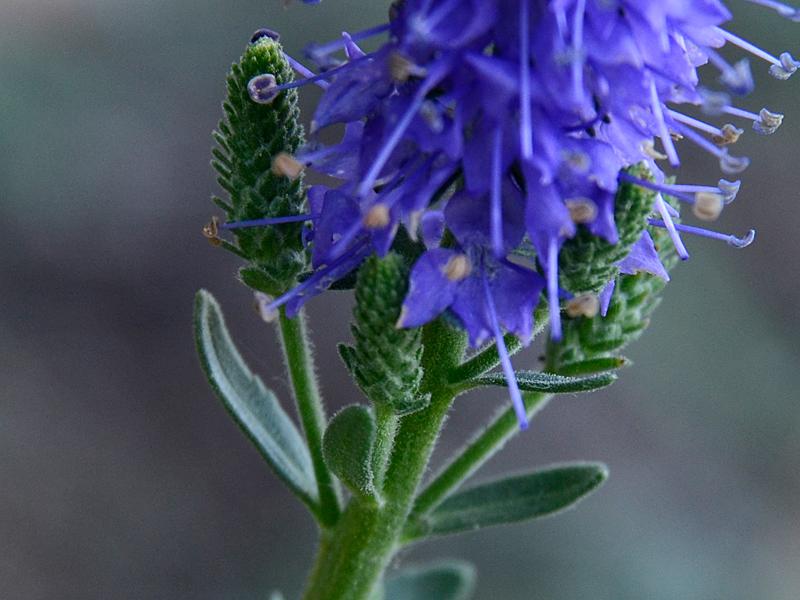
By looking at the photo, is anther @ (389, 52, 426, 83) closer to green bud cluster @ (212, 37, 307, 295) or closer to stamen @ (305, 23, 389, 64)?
stamen @ (305, 23, 389, 64)

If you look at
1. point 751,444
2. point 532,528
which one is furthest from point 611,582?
point 751,444

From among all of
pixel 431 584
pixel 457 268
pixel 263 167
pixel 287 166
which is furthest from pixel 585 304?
pixel 431 584

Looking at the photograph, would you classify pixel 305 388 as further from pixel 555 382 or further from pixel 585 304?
pixel 585 304

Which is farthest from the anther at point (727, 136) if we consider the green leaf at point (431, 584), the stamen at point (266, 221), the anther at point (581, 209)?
the green leaf at point (431, 584)

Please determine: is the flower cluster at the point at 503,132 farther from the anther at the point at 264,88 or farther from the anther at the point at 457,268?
the anther at the point at 264,88

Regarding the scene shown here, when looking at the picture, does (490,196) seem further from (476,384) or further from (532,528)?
(532,528)

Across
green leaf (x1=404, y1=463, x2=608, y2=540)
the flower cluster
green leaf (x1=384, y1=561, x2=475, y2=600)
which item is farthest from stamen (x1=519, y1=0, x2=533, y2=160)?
green leaf (x1=384, y1=561, x2=475, y2=600)
